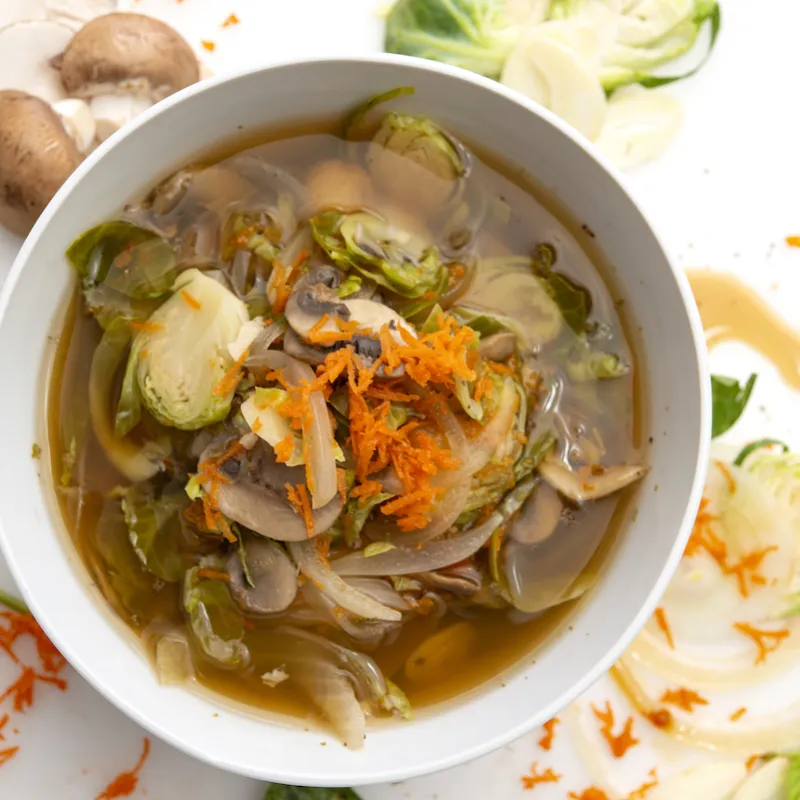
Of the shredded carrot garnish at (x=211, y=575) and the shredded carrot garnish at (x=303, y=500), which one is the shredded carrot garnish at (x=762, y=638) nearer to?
the shredded carrot garnish at (x=303, y=500)

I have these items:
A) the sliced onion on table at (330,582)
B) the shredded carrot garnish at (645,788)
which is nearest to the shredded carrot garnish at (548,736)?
the shredded carrot garnish at (645,788)

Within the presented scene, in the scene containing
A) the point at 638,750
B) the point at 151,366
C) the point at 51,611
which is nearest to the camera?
the point at 51,611

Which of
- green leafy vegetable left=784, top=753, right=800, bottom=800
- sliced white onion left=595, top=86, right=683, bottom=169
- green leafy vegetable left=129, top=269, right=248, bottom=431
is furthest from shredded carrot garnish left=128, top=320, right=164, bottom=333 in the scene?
green leafy vegetable left=784, top=753, right=800, bottom=800

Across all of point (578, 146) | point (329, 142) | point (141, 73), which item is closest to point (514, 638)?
point (578, 146)

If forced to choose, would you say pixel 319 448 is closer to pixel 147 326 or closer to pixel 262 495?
pixel 262 495

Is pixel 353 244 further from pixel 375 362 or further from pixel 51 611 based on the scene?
pixel 51 611

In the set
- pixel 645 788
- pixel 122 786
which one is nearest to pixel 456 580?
pixel 645 788

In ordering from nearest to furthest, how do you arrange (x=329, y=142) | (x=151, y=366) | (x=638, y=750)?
(x=151, y=366), (x=329, y=142), (x=638, y=750)
